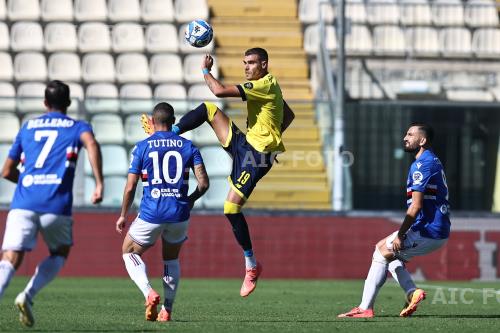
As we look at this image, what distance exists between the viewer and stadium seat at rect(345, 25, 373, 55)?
69.1ft

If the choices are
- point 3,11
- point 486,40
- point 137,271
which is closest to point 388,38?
point 486,40

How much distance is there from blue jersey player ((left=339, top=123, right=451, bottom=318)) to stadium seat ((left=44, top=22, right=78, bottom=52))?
11.7 metres

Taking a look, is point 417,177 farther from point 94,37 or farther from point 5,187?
point 94,37

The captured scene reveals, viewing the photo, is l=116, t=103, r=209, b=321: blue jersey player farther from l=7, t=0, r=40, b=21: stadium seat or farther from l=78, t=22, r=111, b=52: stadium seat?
l=7, t=0, r=40, b=21: stadium seat

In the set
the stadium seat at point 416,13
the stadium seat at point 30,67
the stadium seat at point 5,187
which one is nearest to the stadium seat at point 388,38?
the stadium seat at point 416,13

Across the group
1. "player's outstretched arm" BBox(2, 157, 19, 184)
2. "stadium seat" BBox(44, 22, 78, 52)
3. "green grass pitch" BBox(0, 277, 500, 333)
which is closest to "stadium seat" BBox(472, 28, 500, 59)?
"green grass pitch" BBox(0, 277, 500, 333)

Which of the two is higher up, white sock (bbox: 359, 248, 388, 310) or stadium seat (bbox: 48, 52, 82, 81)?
stadium seat (bbox: 48, 52, 82, 81)

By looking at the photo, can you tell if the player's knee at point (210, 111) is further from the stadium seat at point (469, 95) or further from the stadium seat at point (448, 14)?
the stadium seat at point (448, 14)

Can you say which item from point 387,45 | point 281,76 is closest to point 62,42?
point 281,76

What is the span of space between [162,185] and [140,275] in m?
0.77

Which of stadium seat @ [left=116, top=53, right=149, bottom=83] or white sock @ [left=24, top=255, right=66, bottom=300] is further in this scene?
stadium seat @ [left=116, top=53, right=149, bottom=83]

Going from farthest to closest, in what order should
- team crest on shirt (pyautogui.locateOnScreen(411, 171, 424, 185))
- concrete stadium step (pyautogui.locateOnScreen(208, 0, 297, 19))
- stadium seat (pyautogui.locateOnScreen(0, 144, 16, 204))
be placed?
concrete stadium step (pyautogui.locateOnScreen(208, 0, 297, 19)), stadium seat (pyautogui.locateOnScreen(0, 144, 16, 204)), team crest on shirt (pyautogui.locateOnScreen(411, 171, 424, 185))

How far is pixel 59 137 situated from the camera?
833 centimetres

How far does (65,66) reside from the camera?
20.8m
